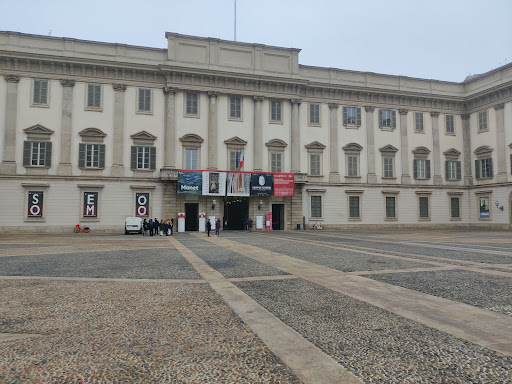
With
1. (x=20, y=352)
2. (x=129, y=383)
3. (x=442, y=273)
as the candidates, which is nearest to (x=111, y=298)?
(x=20, y=352)

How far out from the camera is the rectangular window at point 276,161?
108 ft

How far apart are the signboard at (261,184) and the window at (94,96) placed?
14452mm

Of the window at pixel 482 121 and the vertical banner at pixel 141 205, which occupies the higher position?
the window at pixel 482 121

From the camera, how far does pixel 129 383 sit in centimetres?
→ 307

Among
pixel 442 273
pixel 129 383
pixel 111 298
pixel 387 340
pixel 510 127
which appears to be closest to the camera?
pixel 129 383

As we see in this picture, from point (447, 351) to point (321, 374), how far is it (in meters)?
1.54

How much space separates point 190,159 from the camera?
31.0m

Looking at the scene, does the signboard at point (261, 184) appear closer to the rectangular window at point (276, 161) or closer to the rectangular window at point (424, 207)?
the rectangular window at point (276, 161)

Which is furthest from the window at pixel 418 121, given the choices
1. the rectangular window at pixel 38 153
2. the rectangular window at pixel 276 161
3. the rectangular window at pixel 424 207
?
the rectangular window at pixel 38 153

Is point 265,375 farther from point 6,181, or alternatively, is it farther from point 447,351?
point 6,181

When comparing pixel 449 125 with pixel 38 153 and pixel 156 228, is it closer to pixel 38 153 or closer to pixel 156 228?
pixel 156 228

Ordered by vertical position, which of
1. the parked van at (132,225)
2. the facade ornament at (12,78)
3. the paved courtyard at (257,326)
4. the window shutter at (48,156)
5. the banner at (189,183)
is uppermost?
the facade ornament at (12,78)

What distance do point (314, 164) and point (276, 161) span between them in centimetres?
386

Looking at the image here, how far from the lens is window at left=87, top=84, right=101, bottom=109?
2931cm
